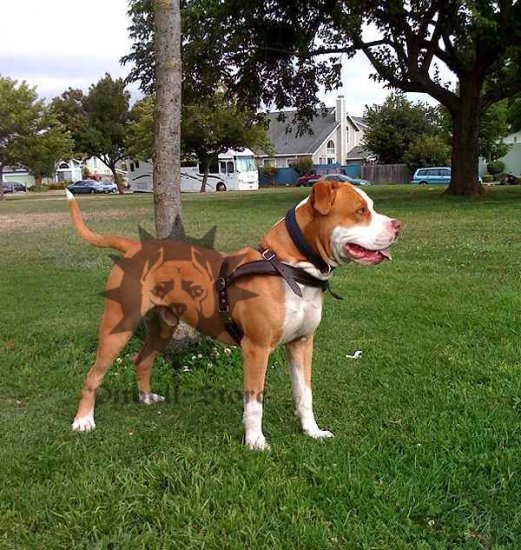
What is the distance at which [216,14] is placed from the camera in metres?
18.9

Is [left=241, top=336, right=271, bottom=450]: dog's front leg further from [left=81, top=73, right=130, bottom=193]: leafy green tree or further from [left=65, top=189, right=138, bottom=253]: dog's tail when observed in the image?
[left=81, top=73, right=130, bottom=193]: leafy green tree

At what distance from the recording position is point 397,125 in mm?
56375

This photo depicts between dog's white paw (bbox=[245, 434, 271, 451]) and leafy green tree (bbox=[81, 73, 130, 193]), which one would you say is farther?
leafy green tree (bbox=[81, 73, 130, 193])

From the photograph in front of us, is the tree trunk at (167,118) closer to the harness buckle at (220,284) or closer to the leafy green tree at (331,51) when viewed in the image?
the harness buckle at (220,284)

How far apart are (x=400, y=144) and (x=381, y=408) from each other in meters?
55.4

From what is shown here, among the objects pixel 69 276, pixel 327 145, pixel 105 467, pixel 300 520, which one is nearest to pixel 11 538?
pixel 105 467

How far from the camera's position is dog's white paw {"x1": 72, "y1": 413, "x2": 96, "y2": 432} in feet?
12.9

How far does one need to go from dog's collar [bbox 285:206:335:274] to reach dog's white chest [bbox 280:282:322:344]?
0.13 meters

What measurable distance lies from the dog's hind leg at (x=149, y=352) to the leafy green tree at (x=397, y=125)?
51679 mm

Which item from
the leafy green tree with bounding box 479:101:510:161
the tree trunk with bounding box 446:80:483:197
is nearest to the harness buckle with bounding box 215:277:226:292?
the tree trunk with bounding box 446:80:483:197

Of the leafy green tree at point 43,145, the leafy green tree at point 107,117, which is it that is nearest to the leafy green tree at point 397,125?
the leafy green tree at point 107,117

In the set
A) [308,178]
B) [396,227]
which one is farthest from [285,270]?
[308,178]

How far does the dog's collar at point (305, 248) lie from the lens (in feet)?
11.3

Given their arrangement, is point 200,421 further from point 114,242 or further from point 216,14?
point 216,14
